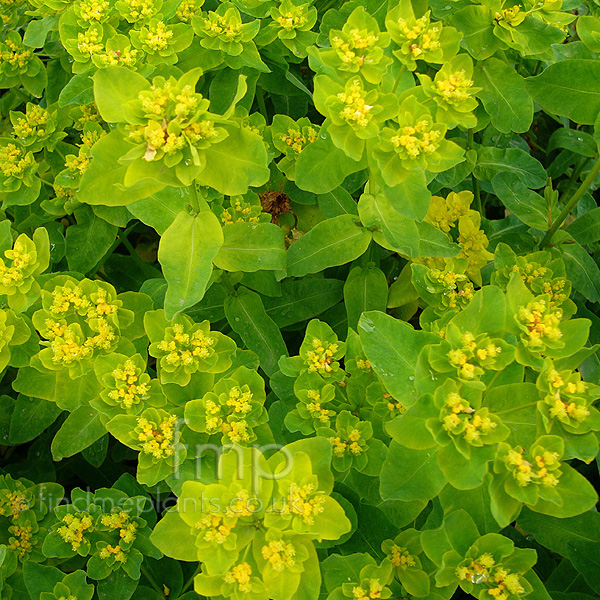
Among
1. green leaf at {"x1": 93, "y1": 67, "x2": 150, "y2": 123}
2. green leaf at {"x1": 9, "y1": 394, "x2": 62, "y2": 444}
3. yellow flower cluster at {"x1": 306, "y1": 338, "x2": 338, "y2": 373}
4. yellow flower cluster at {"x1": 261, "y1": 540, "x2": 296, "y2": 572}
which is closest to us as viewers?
yellow flower cluster at {"x1": 261, "y1": 540, "x2": 296, "y2": 572}

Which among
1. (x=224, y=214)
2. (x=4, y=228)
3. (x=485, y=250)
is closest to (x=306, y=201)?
(x=224, y=214)

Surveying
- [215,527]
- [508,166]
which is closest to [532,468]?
[215,527]

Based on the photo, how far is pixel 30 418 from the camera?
2.30 meters

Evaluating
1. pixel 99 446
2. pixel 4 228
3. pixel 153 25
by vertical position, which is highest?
pixel 153 25

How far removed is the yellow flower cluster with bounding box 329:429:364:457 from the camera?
184cm

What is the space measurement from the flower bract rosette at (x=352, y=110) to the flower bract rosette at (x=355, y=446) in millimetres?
828

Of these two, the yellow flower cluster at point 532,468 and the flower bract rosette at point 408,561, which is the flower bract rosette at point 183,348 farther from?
the yellow flower cluster at point 532,468

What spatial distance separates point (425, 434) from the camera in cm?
158

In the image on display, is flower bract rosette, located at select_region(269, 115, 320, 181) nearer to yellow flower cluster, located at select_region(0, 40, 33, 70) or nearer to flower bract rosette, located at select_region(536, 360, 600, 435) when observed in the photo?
yellow flower cluster, located at select_region(0, 40, 33, 70)

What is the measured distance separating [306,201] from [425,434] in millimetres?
1296

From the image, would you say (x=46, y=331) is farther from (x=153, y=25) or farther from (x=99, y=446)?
(x=153, y=25)

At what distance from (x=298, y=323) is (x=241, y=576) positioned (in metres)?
1.28

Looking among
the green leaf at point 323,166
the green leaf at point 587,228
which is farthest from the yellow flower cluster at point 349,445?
the green leaf at point 587,228

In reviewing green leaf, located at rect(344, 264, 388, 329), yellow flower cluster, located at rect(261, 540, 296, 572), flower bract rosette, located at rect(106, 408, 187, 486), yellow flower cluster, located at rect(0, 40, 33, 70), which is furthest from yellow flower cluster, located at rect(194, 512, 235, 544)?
yellow flower cluster, located at rect(0, 40, 33, 70)
